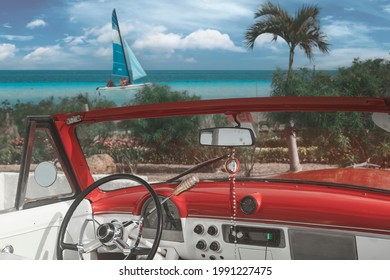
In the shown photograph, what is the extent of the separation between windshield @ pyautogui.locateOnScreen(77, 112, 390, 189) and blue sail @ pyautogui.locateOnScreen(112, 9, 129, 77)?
1824cm

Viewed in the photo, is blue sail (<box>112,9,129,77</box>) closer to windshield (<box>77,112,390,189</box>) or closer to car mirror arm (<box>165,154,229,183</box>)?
windshield (<box>77,112,390,189</box>)

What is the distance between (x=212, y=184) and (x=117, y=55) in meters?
19.9

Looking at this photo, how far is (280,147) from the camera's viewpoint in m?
2.44

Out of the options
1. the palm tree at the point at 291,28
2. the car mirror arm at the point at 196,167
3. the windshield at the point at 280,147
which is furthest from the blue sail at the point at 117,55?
the car mirror arm at the point at 196,167

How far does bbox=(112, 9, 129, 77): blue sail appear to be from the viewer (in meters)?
21.1

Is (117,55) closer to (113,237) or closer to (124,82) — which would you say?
(124,82)

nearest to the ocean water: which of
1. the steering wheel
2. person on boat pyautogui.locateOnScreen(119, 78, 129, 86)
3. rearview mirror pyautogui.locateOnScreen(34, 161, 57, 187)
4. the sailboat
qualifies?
person on boat pyautogui.locateOnScreen(119, 78, 129, 86)

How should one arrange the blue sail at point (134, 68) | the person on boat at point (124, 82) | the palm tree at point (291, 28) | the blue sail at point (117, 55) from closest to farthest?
the palm tree at point (291, 28)
the blue sail at point (117, 55)
the blue sail at point (134, 68)
the person on boat at point (124, 82)

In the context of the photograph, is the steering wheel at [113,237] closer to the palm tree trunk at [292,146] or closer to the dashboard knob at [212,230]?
the dashboard knob at [212,230]

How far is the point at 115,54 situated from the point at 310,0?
27.4ft

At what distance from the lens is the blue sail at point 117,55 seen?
21.1 meters

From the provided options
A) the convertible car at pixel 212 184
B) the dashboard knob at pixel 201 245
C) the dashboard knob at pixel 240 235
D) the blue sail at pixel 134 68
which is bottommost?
the dashboard knob at pixel 201 245

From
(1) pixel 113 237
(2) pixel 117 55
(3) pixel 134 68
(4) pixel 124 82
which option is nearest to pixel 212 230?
(1) pixel 113 237

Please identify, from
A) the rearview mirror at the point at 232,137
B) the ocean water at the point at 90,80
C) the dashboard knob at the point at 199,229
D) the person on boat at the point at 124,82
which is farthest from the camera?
the ocean water at the point at 90,80
